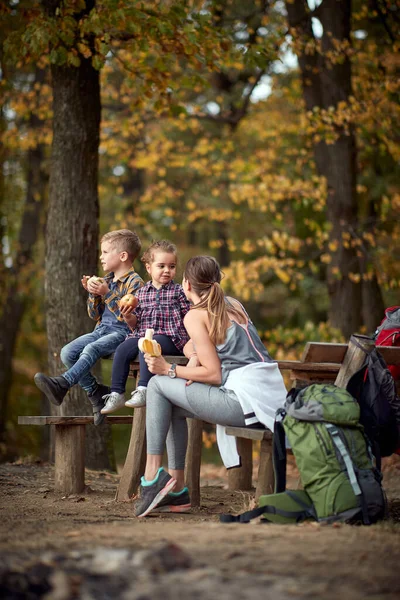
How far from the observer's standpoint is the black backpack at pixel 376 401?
5223 mm

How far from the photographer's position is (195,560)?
3531mm

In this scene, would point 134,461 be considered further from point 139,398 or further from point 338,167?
point 338,167

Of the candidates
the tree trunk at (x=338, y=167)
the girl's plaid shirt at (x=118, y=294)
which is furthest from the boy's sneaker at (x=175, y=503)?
the tree trunk at (x=338, y=167)

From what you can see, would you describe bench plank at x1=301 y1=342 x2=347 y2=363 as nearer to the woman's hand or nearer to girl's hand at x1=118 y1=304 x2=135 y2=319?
the woman's hand

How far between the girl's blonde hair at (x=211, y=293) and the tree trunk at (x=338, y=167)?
6.76 m

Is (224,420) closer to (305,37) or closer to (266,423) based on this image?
(266,423)

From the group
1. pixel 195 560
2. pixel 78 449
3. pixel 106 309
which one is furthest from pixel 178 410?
pixel 195 560

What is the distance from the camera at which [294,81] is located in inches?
635

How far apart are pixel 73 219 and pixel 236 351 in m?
3.73

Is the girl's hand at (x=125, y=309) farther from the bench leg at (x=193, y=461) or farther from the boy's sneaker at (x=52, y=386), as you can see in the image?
the bench leg at (x=193, y=461)

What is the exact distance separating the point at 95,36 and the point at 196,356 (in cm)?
464

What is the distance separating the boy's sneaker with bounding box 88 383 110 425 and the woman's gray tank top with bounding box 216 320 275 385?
4.75 feet

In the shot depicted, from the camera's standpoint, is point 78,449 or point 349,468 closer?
point 349,468

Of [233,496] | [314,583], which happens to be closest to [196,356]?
[233,496]
